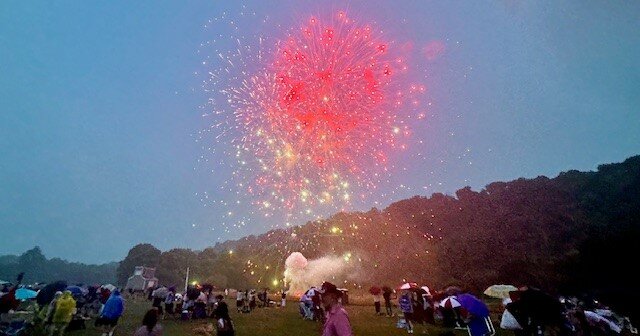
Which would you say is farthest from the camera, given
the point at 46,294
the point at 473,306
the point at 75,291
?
the point at 75,291

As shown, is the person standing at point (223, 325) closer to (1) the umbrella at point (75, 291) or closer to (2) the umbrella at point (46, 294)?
(2) the umbrella at point (46, 294)

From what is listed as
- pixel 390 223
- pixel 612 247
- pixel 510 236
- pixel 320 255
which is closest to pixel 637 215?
pixel 612 247

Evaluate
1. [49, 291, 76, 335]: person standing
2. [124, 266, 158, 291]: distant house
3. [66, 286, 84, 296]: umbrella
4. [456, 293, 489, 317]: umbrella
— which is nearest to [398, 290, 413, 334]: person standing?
[456, 293, 489, 317]: umbrella

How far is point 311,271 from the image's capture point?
56.7 meters

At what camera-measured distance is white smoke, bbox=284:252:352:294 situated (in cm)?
5272

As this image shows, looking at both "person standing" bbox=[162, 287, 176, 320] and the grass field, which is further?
"person standing" bbox=[162, 287, 176, 320]

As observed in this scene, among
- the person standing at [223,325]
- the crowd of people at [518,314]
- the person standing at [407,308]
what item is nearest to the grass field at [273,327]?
the person standing at [407,308]

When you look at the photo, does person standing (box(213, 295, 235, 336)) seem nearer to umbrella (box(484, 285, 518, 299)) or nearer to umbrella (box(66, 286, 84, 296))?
umbrella (box(66, 286, 84, 296))

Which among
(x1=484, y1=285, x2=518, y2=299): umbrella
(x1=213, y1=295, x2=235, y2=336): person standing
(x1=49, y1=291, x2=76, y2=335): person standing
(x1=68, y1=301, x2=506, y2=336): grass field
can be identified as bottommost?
(x1=68, y1=301, x2=506, y2=336): grass field

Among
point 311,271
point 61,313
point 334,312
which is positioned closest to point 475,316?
point 334,312

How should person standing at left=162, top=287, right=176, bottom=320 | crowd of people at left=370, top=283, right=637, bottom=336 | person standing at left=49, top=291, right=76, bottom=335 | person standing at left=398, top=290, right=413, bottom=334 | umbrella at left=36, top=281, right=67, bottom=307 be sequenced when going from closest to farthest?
crowd of people at left=370, top=283, right=637, bottom=336 < person standing at left=49, top=291, right=76, bottom=335 < umbrella at left=36, top=281, right=67, bottom=307 < person standing at left=398, top=290, right=413, bottom=334 < person standing at left=162, top=287, right=176, bottom=320

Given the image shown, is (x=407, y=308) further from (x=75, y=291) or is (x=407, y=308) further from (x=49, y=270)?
(x=49, y=270)

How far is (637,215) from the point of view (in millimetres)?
37750

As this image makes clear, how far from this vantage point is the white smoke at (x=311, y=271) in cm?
5272
